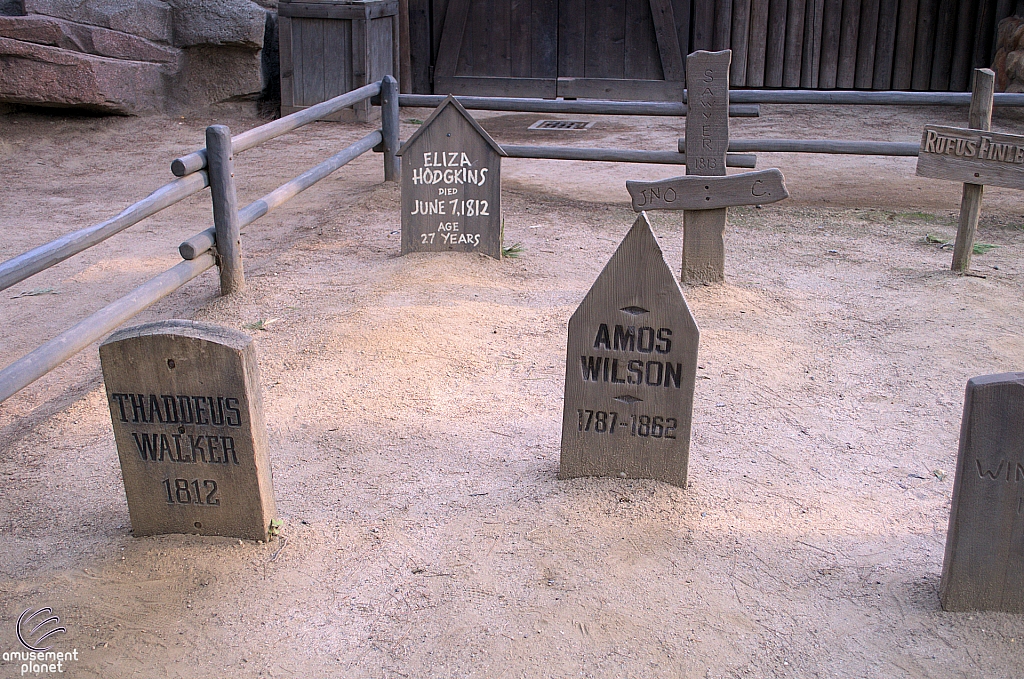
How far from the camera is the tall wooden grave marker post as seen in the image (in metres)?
5.22

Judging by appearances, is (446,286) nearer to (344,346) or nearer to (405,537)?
Result: (344,346)

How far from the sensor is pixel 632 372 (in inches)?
115

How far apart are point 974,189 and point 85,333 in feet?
15.9

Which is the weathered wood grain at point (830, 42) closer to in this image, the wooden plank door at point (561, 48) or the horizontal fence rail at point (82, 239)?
the wooden plank door at point (561, 48)

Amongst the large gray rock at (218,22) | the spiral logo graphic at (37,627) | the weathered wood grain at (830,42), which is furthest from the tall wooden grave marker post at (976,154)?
the large gray rock at (218,22)

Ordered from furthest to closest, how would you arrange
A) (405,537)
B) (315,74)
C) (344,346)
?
(315,74), (344,346), (405,537)

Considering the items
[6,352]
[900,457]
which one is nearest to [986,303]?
[900,457]

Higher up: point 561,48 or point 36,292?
point 561,48

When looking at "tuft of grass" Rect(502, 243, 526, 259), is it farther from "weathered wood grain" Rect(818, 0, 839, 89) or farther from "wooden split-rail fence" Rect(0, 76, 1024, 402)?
"weathered wood grain" Rect(818, 0, 839, 89)

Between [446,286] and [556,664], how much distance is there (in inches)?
124

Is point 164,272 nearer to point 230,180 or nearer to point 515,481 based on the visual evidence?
point 230,180

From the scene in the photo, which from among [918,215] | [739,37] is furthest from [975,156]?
[739,37]

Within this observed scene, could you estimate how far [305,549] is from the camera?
8.93ft

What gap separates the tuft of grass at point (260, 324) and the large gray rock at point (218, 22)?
6.07m
